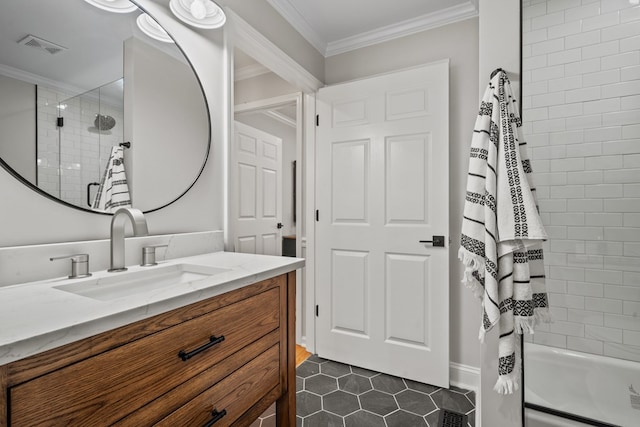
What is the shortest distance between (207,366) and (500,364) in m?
1.07

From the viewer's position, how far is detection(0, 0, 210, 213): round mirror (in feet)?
3.06

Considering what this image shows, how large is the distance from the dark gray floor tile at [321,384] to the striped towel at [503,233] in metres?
1.12

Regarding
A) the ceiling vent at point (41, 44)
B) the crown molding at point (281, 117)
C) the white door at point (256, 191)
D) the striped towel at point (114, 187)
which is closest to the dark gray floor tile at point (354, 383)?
the white door at point (256, 191)

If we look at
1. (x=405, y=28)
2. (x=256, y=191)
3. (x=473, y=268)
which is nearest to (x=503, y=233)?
(x=473, y=268)

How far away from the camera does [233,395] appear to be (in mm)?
971

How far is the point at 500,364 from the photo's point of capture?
1.22 meters

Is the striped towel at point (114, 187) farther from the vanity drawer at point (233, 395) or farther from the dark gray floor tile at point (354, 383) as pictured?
the dark gray floor tile at point (354, 383)

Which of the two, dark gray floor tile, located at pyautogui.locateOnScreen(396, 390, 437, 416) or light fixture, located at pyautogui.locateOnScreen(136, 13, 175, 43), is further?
dark gray floor tile, located at pyautogui.locateOnScreen(396, 390, 437, 416)

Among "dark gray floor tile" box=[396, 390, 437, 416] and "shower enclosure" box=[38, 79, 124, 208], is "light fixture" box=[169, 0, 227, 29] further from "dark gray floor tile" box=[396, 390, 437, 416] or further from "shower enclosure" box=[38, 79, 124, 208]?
"dark gray floor tile" box=[396, 390, 437, 416]

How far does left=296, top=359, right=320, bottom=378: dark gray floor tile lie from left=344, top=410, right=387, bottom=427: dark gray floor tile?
0.53m

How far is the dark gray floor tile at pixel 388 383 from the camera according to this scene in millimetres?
2033

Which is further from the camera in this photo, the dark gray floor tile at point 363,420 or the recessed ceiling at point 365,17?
the recessed ceiling at point 365,17

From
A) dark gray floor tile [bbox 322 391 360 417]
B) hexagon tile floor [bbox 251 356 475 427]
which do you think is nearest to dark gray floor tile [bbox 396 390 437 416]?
hexagon tile floor [bbox 251 356 475 427]

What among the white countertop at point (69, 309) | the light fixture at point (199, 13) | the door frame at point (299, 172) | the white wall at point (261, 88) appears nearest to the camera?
the white countertop at point (69, 309)
